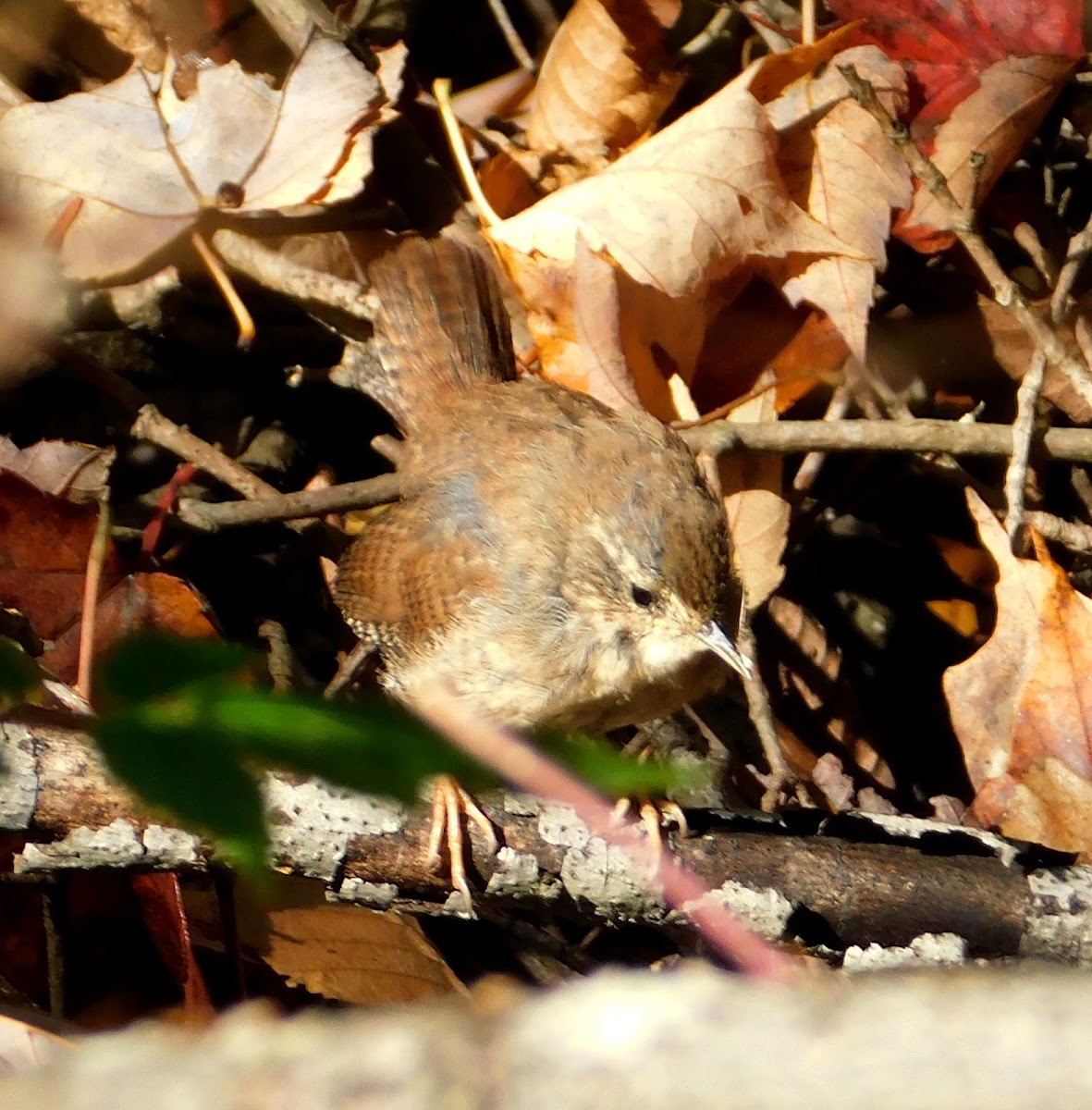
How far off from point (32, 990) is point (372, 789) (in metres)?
1.92

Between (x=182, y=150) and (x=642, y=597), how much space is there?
1.54 metres

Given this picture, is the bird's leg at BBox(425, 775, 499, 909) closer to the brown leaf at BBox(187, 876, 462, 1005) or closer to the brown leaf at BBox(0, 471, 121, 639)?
the brown leaf at BBox(187, 876, 462, 1005)

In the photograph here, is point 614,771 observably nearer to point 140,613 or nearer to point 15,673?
point 15,673

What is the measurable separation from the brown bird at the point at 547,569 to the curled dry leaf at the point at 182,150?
0.69 metres

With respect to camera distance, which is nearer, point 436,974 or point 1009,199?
point 436,974

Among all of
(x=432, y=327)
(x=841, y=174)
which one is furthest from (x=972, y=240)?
(x=432, y=327)

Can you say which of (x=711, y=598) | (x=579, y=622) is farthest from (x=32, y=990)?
(x=711, y=598)

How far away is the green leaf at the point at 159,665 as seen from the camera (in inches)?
37.8

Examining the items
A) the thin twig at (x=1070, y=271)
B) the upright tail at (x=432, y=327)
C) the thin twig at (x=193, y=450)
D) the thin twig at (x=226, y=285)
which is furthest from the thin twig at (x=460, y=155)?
the thin twig at (x=1070, y=271)

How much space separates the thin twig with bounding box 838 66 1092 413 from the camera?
289cm

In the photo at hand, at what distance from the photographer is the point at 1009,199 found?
3676mm

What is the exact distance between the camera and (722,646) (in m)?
2.59

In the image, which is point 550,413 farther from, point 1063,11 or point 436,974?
point 1063,11

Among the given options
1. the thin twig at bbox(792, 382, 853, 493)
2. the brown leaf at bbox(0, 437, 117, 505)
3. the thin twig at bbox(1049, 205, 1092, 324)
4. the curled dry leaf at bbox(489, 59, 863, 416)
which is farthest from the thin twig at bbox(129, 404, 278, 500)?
the thin twig at bbox(1049, 205, 1092, 324)
